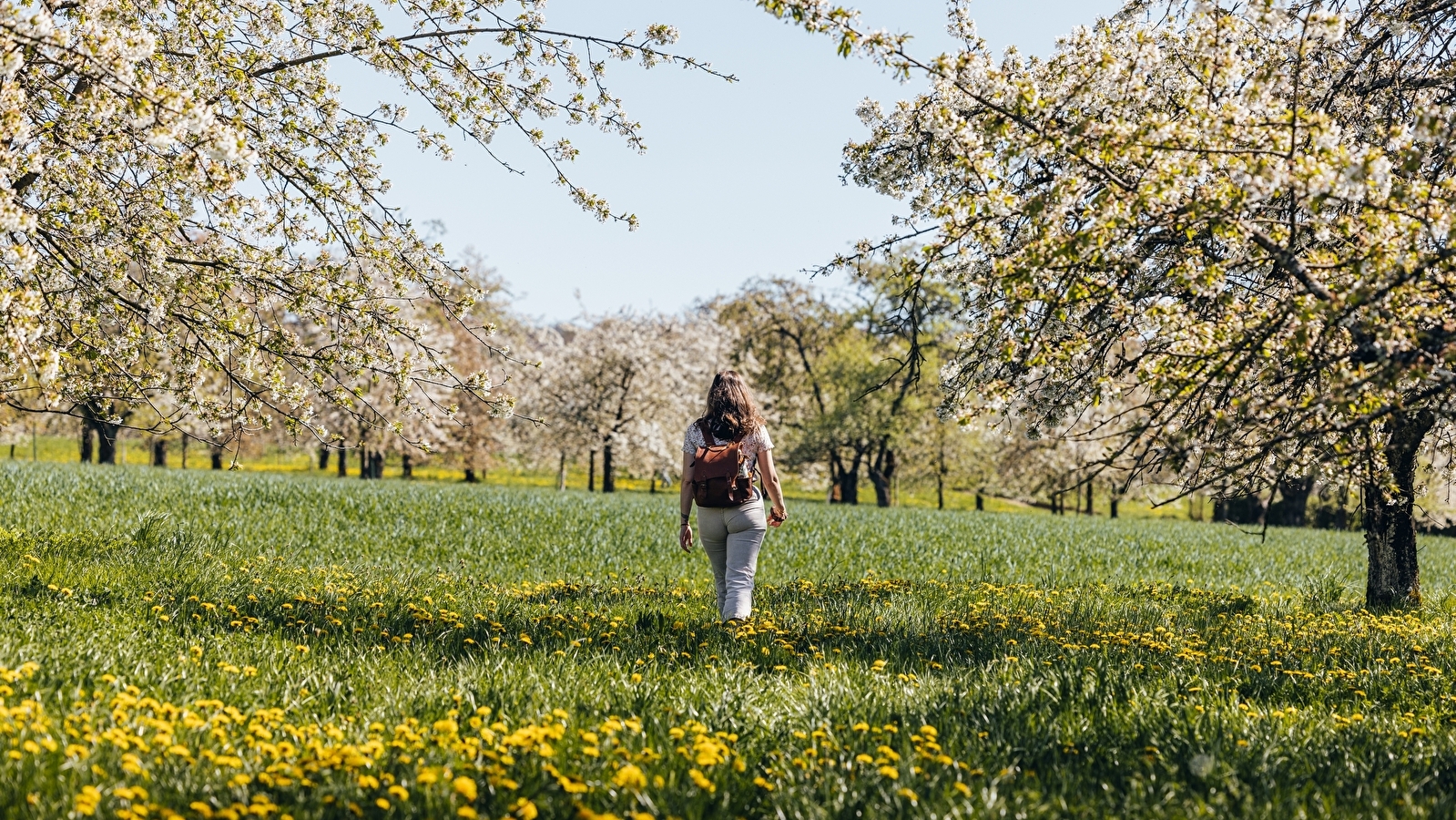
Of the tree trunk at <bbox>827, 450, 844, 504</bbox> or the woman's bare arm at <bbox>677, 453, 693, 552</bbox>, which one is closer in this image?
the woman's bare arm at <bbox>677, 453, 693, 552</bbox>

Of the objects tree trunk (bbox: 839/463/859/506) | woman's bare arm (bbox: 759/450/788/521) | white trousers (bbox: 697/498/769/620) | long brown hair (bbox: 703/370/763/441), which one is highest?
long brown hair (bbox: 703/370/763/441)

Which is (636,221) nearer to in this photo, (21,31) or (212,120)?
(212,120)

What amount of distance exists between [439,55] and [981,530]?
1344cm

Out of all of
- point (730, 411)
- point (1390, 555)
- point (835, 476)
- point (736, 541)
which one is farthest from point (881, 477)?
point (730, 411)

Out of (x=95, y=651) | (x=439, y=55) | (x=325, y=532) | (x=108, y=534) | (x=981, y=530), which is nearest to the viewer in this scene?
(x=95, y=651)

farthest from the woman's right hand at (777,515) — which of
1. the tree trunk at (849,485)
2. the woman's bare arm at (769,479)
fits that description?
the tree trunk at (849,485)

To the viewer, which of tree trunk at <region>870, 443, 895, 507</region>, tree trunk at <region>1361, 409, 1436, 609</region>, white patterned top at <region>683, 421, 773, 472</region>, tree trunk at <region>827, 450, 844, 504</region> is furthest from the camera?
tree trunk at <region>827, 450, 844, 504</region>

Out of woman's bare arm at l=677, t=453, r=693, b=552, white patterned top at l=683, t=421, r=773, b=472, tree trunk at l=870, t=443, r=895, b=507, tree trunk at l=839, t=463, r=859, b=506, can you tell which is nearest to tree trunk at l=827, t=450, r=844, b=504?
tree trunk at l=839, t=463, r=859, b=506

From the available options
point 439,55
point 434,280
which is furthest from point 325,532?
point 439,55

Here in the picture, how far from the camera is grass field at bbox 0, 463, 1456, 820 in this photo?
3225mm

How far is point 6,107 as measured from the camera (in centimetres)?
418

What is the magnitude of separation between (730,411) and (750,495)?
0.58 m

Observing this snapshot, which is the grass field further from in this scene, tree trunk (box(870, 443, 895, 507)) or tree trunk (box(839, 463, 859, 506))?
tree trunk (box(839, 463, 859, 506))

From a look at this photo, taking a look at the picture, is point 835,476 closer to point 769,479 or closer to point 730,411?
point 769,479
